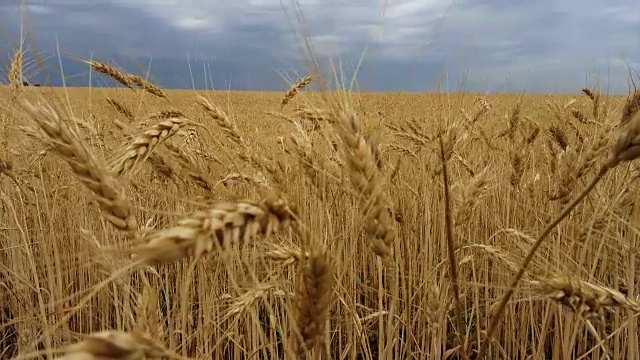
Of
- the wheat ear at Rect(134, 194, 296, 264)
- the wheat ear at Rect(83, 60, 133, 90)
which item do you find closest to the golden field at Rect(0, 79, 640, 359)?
the wheat ear at Rect(134, 194, 296, 264)

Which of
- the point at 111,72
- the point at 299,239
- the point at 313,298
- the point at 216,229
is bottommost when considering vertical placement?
the point at 299,239

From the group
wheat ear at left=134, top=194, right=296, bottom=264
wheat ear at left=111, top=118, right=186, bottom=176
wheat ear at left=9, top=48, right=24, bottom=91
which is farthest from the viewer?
wheat ear at left=9, top=48, right=24, bottom=91

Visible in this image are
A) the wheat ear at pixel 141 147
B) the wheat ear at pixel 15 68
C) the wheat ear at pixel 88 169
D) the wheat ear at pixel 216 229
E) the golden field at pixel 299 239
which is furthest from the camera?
the wheat ear at pixel 15 68

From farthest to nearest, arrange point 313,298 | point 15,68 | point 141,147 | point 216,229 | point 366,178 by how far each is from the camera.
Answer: point 15,68 → point 141,147 → point 366,178 → point 313,298 → point 216,229

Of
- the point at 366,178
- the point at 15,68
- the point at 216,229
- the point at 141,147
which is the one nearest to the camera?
the point at 216,229

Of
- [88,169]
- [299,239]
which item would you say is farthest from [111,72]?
[88,169]

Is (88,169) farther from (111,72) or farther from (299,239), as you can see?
(111,72)

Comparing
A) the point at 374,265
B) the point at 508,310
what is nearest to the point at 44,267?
the point at 374,265

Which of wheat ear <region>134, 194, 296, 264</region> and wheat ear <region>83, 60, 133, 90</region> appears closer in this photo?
wheat ear <region>134, 194, 296, 264</region>

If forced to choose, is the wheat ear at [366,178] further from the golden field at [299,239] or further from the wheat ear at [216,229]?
the wheat ear at [216,229]

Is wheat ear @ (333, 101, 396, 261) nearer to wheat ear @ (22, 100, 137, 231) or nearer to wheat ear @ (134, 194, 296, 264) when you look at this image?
wheat ear @ (134, 194, 296, 264)

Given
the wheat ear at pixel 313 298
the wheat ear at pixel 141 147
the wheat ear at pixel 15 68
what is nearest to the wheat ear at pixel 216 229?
the wheat ear at pixel 313 298

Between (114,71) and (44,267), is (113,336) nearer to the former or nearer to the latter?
(44,267)

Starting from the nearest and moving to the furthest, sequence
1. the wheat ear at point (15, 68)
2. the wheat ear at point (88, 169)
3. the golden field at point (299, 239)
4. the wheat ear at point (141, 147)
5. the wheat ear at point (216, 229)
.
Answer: the wheat ear at point (216, 229)
the golden field at point (299, 239)
the wheat ear at point (88, 169)
the wheat ear at point (141, 147)
the wheat ear at point (15, 68)
